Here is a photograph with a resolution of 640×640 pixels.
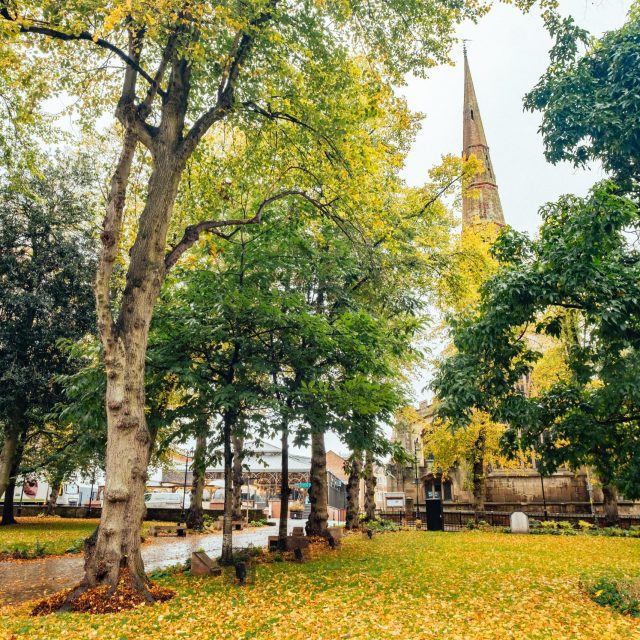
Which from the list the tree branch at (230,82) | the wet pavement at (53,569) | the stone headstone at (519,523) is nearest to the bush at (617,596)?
the wet pavement at (53,569)

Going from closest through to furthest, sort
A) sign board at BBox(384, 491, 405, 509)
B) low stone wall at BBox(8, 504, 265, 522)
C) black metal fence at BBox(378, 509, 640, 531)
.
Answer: black metal fence at BBox(378, 509, 640, 531) < low stone wall at BBox(8, 504, 265, 522) < sign board at BBox(384, 491, 405, 509)

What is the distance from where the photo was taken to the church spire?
52.3m

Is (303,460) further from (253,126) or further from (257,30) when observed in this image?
(257,30)

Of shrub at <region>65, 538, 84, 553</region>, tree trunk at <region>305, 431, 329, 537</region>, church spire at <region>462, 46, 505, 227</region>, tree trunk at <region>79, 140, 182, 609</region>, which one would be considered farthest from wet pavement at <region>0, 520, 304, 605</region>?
church spire at <region>462, 46, 505, 227</region>

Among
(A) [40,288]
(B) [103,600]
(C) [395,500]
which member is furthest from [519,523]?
(A) [40,288]

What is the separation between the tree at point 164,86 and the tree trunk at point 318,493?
313 inches

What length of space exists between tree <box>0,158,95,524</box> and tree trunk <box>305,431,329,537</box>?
9.72m

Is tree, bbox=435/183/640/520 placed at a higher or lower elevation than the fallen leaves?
higher

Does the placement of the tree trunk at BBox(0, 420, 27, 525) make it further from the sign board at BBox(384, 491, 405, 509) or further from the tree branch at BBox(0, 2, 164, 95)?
the sign board at BBox(384, 491, 405, 509)

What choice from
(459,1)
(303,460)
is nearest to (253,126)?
(459,1)

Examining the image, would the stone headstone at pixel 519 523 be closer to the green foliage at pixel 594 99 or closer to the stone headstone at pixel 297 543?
the stone headstone at pixel 297 543

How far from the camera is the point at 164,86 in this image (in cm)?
1128

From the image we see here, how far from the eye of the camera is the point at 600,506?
27.4m

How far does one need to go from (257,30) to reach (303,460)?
115ft
